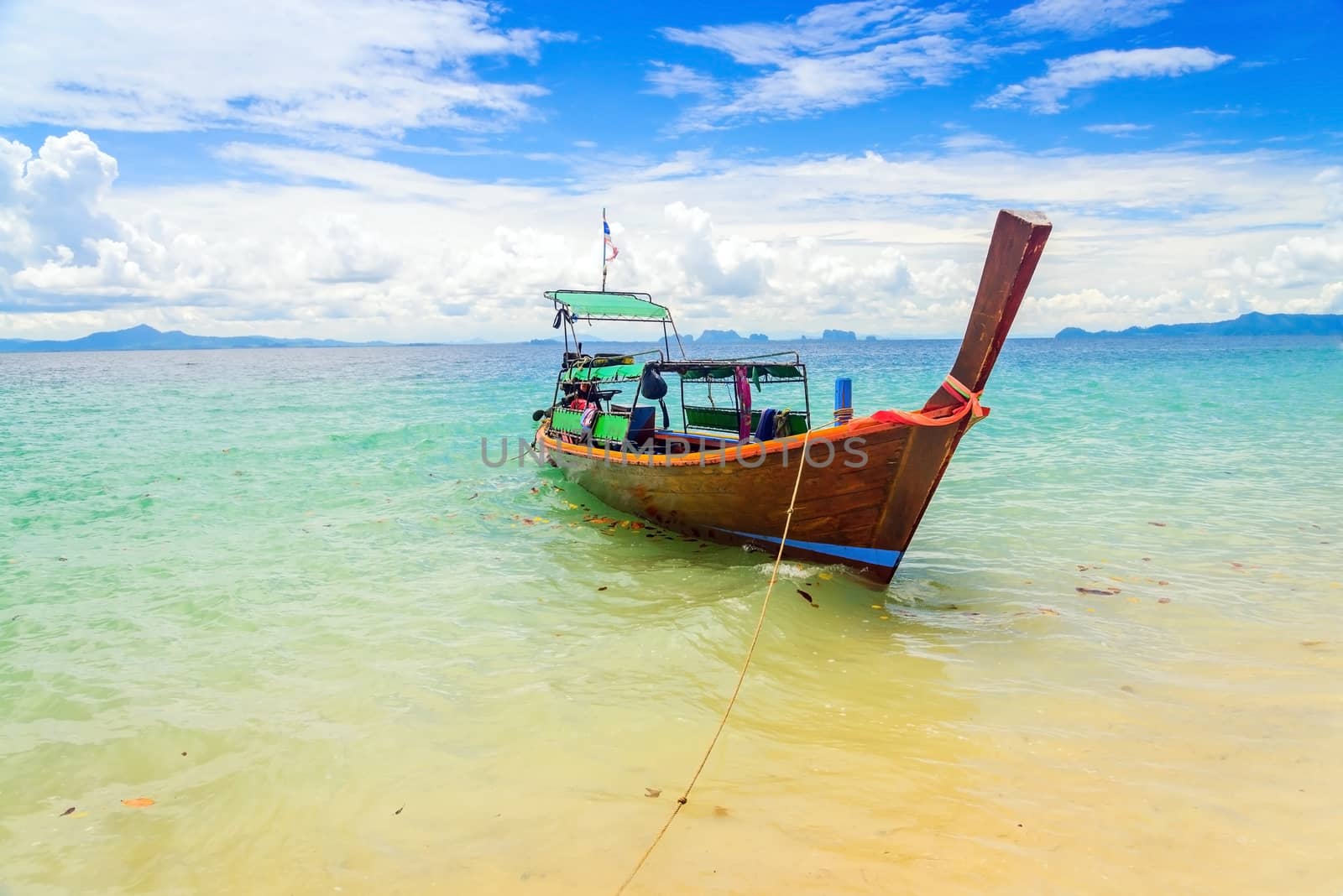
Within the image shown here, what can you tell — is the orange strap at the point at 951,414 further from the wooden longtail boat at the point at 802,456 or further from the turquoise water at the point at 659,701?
the turquoise water at the point at 659,701

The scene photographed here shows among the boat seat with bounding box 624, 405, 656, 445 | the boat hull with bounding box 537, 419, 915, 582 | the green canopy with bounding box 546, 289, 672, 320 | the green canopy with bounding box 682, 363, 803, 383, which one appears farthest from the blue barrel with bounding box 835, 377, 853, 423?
the green canopy with bounding box 546, 289, 672, 320

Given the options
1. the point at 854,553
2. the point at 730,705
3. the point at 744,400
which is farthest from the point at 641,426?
the point at 730,705

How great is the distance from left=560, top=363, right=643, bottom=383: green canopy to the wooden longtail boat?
0.17ft

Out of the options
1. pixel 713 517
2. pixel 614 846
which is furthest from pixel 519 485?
pixel 614 846

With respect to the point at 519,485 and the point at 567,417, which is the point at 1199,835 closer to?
the point at 567,417

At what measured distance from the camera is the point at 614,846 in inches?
147

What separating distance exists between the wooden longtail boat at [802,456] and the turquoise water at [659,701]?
1.63ft

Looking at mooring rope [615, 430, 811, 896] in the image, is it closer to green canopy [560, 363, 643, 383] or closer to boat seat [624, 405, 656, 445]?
boat seat [624, 405, 656, 445]

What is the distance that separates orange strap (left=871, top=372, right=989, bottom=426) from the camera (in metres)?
6.04

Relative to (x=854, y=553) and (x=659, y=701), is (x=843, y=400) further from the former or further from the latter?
(x=659, y=701)

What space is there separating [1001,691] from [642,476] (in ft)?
17.0

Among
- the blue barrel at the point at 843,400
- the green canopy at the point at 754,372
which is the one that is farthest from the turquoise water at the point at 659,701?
the green canopy at the point at 754,372

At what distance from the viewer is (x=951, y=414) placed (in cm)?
621

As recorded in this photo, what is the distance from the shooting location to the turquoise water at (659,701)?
12.1ft
